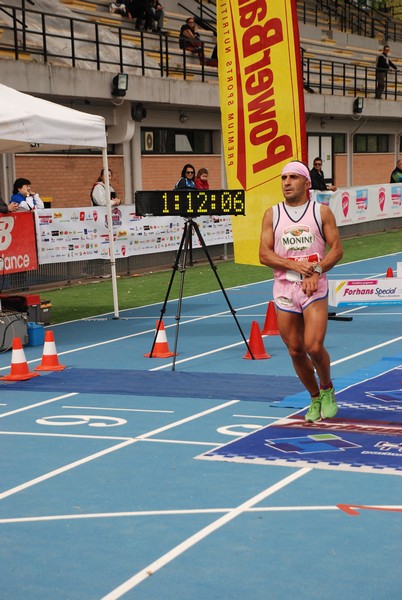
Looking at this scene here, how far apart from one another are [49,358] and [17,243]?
5.34 meters

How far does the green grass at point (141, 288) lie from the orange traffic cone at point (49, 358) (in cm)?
430

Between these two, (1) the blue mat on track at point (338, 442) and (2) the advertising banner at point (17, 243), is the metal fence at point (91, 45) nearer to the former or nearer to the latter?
(2) the advertising banner at point (17, 243)

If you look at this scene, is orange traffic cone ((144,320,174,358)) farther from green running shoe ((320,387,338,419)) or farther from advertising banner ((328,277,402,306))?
green running shoe ((320,387,338,419))

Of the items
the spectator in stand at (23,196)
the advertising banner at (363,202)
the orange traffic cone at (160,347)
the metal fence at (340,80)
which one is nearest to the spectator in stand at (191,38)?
the metal fence at (340,80)

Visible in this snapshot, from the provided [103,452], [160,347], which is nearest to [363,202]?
[160,347]

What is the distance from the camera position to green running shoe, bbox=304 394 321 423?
8898mm

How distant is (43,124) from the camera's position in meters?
14.0

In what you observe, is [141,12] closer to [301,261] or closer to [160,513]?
[301,261]

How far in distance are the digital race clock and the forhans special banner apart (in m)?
1.70

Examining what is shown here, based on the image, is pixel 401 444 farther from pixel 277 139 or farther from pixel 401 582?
pixel 277 139

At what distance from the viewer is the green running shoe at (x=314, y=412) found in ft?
29.2

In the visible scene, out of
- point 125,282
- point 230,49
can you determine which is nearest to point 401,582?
point 230,49

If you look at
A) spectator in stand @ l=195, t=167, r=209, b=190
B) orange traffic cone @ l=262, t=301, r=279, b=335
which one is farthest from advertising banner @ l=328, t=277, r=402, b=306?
spectator in stand @ l=195, t=167, r=209, b=190

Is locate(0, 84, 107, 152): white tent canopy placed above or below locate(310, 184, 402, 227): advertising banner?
above
